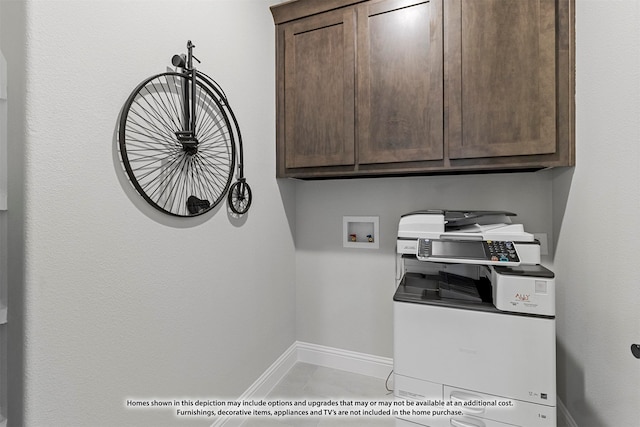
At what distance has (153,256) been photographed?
113cm

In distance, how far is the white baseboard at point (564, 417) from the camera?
1.44 m

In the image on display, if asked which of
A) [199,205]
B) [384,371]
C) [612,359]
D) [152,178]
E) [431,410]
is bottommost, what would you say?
[384,371]

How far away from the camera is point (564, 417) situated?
1.52 metres

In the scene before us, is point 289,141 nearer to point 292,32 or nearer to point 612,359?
point 292,32

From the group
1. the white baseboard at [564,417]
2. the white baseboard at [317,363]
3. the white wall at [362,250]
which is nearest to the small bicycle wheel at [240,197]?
the white wall at [362,250]

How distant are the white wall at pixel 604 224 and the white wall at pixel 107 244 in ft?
5.43

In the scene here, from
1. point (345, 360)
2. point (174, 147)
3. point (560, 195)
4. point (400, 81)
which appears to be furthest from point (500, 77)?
point (345, 360)

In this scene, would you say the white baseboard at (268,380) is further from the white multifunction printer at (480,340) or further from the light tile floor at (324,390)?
the white multifunction printer at (480,340)

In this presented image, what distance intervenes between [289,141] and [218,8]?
80 cm

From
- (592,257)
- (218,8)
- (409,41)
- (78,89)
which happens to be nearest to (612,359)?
(592,257)

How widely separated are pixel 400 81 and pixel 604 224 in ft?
3.81

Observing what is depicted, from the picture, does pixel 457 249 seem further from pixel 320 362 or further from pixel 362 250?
pixel 320 362

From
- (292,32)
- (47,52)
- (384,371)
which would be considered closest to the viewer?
(47,52)

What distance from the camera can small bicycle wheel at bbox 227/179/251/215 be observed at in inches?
61.5
